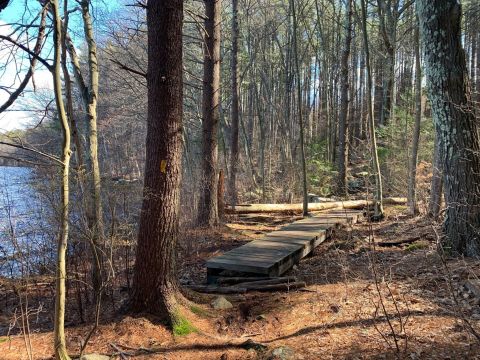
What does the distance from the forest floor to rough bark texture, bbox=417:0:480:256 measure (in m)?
0.51

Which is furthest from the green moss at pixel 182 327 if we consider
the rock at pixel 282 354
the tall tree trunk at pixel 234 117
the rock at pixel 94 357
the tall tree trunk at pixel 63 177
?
the tall tree trunk at pixel 234 117

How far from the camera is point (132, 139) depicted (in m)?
32.0

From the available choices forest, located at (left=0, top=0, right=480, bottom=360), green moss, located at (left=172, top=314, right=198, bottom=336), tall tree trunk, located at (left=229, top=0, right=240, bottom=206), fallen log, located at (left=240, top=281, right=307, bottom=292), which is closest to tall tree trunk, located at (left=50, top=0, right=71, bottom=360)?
forest, located at (left=0, top=0, right=480, bottom=360)

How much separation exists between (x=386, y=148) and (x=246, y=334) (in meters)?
15.4

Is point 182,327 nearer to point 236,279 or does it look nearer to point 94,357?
point 94,357

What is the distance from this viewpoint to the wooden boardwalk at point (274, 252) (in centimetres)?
597

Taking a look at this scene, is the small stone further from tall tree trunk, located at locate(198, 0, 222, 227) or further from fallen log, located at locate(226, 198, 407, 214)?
fallen log, located at locate(226, 198, 407, 214)

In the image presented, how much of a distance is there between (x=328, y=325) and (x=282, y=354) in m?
0.80

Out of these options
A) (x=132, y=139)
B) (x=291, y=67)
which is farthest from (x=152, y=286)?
(x=132, y=139)

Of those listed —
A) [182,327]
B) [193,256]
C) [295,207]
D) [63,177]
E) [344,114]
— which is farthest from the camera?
[344,114]

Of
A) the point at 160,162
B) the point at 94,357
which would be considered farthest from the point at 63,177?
the point at 94,357

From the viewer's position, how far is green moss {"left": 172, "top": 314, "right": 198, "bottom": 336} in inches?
160

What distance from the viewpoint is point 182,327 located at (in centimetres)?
414

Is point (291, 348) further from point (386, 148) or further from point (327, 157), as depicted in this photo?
point (327, 157)
